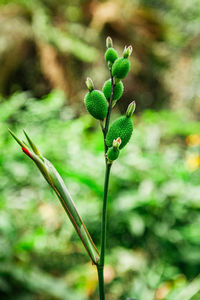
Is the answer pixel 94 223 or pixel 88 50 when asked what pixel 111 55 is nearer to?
pixel 94 223

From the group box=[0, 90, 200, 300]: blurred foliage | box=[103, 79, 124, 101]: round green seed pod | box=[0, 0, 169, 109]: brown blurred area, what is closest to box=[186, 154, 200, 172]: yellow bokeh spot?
box=[0, 90, 200, 300]: blurred foliage

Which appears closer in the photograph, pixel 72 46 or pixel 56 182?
pixel 56 182

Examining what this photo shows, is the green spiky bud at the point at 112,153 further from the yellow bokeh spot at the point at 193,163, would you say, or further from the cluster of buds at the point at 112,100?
the yellow bokeh spot at the point at 193,163

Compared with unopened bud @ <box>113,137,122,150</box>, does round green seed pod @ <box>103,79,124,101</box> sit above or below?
above

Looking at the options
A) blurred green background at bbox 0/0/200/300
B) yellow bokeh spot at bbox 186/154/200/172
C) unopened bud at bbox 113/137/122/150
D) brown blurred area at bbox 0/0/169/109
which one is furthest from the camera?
brown blurred area at bbox 0/0/169/109

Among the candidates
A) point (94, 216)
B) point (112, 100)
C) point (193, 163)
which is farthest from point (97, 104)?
point (193, 163)

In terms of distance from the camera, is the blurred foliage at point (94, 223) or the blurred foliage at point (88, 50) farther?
the blurred foliage at point (88, 50)

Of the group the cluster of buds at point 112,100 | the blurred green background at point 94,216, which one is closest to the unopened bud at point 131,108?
the cluster of buds at point 112,100

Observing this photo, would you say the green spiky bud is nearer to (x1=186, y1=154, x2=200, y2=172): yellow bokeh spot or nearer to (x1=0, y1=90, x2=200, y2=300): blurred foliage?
(x1=0, y1=90, x2=200, y2=300): blurred foliage
